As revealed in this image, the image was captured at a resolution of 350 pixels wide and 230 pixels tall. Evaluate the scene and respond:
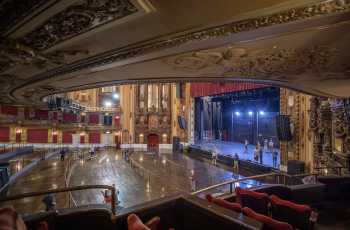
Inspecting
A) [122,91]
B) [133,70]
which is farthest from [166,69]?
[122,91]

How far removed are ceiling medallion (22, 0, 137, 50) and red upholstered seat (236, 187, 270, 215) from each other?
3.73m

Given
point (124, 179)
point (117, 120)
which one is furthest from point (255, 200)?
point (117, 120)

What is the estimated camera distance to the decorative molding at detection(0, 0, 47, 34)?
6.61 feet

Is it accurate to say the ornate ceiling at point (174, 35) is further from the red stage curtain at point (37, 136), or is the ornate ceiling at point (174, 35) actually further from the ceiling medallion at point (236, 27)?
the red stage curtain at point (37, 136)

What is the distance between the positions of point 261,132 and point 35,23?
19.5m

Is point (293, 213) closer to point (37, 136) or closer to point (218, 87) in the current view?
point (218, 87)

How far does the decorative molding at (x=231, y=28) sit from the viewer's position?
6.98 ft

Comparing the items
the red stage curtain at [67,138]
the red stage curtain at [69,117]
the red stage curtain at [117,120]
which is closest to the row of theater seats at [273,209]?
the red stage curtain at [117,120]

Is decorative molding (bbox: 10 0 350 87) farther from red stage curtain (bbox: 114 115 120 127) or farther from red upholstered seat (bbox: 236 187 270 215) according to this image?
red stage curtain (bbox: 114 115 120 127)

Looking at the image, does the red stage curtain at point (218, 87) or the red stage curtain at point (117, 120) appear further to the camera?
the red stage curtain at point (117, 120)

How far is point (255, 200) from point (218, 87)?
14992 millimetres

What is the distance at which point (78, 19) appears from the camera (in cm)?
239

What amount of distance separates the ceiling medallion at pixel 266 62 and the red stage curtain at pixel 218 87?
7.31 metres

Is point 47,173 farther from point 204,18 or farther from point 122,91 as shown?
point 204,18
